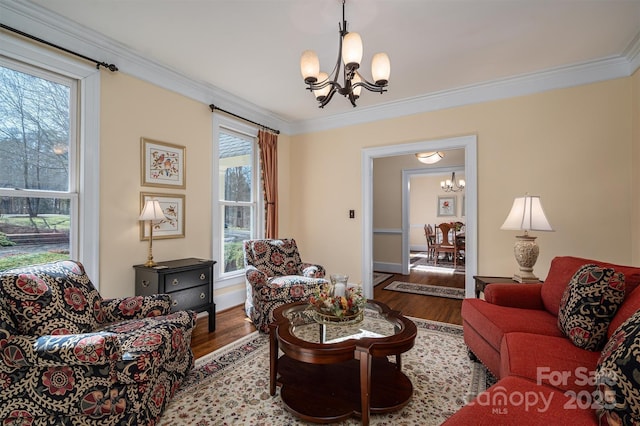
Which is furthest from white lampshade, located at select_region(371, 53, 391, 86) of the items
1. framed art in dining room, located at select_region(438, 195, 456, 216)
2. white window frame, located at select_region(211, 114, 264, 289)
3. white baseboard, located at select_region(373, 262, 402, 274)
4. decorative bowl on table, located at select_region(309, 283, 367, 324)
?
framed art in dining room, located at select_region(438, 195, 456, 216)

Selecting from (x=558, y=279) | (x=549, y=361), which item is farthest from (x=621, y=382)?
(x=558, y=279)

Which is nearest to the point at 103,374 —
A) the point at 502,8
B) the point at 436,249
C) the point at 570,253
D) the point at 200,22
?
the point at 200,22

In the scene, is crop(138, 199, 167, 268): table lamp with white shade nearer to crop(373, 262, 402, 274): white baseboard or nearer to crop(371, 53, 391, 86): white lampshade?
crop(371, 53, 391, 86): white lampshade

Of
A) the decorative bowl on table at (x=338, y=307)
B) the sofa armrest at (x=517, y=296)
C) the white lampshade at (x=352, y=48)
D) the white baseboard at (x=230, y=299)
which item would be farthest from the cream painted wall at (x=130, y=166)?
the sofa armrest at (x=517, y=296)

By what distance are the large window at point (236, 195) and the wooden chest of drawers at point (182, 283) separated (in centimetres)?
77

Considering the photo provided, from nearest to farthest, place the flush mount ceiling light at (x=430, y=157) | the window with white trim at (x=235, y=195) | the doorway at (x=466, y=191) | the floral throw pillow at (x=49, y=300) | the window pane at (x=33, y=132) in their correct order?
the floral throw pillow at (x=49, y=300) < the window pane at (x=33, y=132) < the doorway at (x=466, y=191) < the window with white trim at (x=235, y=195) < the flush mount ceiling light at (x=430, y=157)

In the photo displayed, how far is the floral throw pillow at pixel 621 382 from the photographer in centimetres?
105

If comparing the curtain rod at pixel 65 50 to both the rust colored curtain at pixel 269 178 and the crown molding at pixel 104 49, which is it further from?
the rust colored curtain at pixel 269 178

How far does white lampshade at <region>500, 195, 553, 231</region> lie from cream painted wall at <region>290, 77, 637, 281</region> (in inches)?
25.3

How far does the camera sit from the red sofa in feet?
3.92

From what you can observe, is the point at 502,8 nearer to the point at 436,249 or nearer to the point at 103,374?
the point at 103,374

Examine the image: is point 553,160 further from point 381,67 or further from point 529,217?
point 381,67

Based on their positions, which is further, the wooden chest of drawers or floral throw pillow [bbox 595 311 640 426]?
the wooden chest of drawers

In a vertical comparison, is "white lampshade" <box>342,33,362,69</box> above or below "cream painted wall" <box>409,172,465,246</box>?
above
